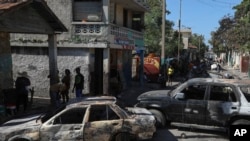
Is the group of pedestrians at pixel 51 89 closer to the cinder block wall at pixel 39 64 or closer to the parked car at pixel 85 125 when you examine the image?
the cinder block wall at pixel 39 64

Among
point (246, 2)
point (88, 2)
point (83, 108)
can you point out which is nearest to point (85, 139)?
point (83, 108)

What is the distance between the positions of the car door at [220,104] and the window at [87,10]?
324 inches

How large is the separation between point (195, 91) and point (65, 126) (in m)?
4.31

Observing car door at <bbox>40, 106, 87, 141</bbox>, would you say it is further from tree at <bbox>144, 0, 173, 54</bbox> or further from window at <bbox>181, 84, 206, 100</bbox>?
tree at <bbox>144, 0, 173, 54</bbox>

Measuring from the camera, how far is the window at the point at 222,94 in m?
10.7

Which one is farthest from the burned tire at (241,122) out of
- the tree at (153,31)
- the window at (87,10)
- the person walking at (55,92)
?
the tree at (153,31)

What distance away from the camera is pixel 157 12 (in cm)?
4916

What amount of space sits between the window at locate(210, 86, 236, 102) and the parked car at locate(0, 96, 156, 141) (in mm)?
2637

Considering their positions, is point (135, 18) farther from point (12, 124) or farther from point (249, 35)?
point (12, 124)

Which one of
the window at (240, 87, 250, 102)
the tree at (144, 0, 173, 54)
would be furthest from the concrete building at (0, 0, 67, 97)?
the tree at (144, 0, 173, 54)

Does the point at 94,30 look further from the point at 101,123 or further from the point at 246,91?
the point at 101,123

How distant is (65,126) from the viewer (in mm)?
8680

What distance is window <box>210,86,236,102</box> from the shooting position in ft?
35.1

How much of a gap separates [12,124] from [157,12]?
4147cm
